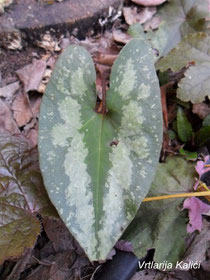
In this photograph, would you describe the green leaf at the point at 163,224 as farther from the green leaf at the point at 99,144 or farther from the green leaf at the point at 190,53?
the green leaf at the point at 190,53

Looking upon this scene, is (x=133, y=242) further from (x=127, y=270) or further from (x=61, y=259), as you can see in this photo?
(x=61, y=259)

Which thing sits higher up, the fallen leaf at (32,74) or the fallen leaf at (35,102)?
the fallen leaf at (32,74)

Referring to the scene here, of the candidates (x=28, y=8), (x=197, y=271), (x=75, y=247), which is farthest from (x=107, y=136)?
(x=28, y=8)

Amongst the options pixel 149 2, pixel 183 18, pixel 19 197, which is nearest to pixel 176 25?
pixel 183 18

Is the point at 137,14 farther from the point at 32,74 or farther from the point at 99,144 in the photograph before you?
the point at 99,144

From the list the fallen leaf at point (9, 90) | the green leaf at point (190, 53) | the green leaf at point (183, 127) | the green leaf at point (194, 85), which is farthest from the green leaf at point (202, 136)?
the fallen leaf at point (9, 90)

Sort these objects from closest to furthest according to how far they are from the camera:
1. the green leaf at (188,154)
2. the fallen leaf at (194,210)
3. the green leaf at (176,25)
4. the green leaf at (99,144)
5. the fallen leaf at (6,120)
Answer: the green leaf at (99,144) → the fallen leaf at (194,210) → the green leaf at (188,154) → the fallen leaf at (6,120) → the green leaf at (176,25)

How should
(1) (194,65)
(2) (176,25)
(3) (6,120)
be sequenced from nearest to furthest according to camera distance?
(1) (194,65)
(3) (6,120)
(2) (176,25)

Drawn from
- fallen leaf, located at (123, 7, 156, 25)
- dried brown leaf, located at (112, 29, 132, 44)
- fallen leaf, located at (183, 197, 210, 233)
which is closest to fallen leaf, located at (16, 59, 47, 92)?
dried brown leaf, located at (112, 29, 132, 44)
